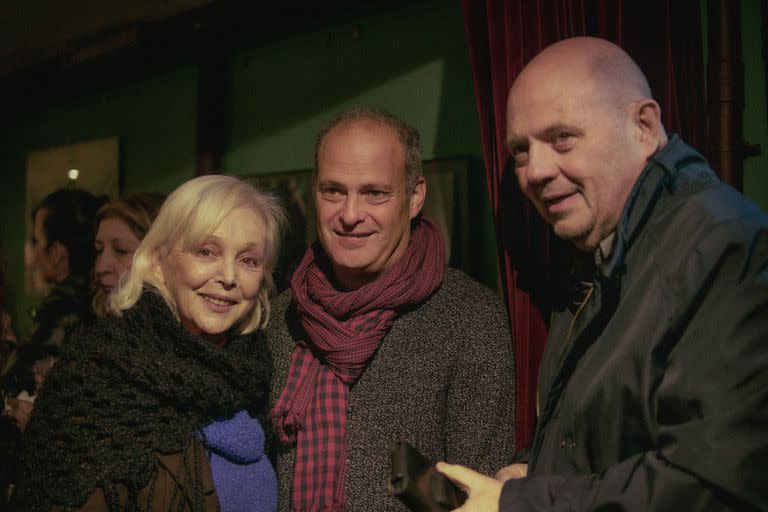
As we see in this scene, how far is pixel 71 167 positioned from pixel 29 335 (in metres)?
1.97

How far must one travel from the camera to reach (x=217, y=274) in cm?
168

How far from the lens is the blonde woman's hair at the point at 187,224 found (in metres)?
1.67

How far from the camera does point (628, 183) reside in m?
1.31

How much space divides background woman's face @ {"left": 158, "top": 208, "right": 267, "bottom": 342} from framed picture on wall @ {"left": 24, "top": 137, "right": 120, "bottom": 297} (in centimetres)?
277

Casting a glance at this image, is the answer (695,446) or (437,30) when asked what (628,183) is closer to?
(695,446)

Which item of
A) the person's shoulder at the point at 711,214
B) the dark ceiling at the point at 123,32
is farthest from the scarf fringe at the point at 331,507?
the dark ceiling at the point at 123,32

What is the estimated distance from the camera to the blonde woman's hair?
1.67 metres

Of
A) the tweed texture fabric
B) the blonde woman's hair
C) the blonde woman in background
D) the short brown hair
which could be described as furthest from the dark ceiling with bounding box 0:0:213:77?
the tweed texture fabric

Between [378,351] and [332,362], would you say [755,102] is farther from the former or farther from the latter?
[332,362]

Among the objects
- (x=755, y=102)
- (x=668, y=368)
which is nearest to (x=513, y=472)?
(x=668, y=368)

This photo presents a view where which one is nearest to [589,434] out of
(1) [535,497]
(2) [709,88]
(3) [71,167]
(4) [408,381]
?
(1) [535,497]

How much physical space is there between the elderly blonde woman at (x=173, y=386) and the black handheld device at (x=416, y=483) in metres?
0.65

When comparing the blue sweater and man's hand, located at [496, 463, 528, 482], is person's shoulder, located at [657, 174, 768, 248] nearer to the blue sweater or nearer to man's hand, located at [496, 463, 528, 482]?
man's hand, located at [496, 463, 528, 482]

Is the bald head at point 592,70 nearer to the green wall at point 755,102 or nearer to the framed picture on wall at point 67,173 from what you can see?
the green wall at point 755,102
